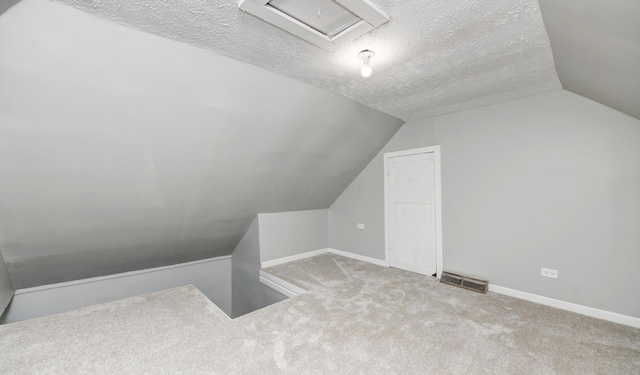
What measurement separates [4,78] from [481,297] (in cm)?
444

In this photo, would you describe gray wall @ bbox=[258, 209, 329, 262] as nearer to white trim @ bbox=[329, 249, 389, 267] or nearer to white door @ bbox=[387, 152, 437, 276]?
white trim @ bbox=[329, 249, 389, 267]

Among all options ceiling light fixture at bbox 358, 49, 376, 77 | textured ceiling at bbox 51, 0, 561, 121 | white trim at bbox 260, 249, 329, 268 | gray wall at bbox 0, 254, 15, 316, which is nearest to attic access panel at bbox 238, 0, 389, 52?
textured ceiling at bbox 51, 0, 561, 121

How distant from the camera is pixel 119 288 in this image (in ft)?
12.9

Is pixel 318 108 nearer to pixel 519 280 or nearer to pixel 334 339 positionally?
pixel 334 339

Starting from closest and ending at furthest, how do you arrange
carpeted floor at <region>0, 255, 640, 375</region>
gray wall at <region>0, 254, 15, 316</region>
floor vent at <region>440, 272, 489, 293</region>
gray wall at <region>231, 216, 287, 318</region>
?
carpeted floor at <region>0, 255, 640, 375</region>
gray wall at <region>0, 254, 15, 316</region>
floor vent at <region>440, 272, 489, 293</region>
gray wall at <region>231, 216, 287, 318</region>

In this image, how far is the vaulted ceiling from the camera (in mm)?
1581

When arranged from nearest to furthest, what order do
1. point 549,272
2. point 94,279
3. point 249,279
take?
point 549,272
point 94,279
point 249,279

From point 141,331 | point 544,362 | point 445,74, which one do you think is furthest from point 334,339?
point 445,74

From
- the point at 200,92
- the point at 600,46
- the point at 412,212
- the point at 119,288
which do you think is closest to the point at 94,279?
the point at 119,288

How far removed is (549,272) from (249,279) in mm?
4035

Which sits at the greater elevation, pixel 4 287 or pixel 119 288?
pixel 4 287

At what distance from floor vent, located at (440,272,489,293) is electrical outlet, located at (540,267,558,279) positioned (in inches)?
22.0

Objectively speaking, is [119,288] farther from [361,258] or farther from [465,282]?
[465,282]

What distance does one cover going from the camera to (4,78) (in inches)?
64.5
